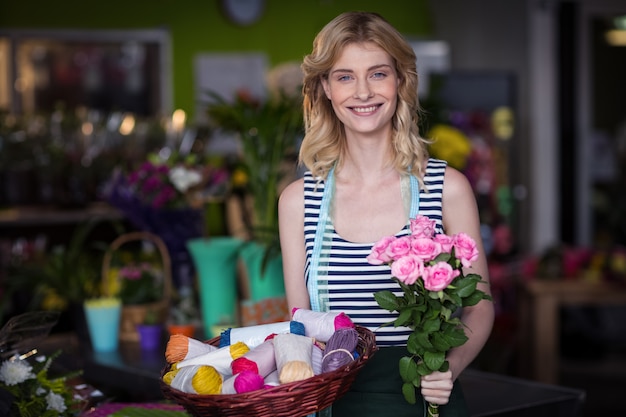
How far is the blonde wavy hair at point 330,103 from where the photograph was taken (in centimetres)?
225

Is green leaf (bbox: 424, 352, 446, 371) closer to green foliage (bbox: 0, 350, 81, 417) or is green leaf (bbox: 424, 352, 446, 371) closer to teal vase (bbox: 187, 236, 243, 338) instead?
green foliage (bbox: 0, 350, 81, 417)

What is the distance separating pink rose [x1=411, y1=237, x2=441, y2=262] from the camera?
1844 mm

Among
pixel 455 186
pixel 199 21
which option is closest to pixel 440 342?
pixel 455 186

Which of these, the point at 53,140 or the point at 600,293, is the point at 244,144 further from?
the point at 53,140

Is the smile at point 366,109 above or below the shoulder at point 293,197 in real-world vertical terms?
above

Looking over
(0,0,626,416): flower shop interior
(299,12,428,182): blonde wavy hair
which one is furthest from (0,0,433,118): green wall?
(299,12,428,182): blonde wavy hair

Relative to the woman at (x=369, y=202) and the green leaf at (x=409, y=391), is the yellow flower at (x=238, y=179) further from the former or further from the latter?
the green leaf at (x=409, y=391)

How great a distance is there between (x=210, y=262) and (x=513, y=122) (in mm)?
4469

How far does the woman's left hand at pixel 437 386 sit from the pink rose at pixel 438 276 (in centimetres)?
26

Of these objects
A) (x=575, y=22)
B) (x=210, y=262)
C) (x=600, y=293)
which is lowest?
(x=600, y=293)

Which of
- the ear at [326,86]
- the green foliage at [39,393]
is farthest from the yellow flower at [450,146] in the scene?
the green foliage at [39,393]

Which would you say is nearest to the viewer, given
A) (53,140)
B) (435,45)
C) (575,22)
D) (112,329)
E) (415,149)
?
(415,149)

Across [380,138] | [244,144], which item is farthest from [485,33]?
[380,138]

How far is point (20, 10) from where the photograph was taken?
26.1 feet
